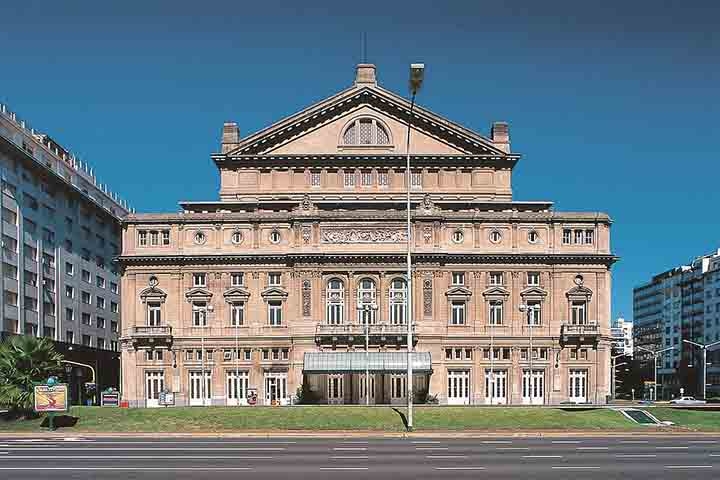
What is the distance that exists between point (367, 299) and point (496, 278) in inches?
514

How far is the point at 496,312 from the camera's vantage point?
298 ft

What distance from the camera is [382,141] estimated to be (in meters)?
97.5

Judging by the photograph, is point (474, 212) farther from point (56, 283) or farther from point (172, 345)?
point (56, 283)

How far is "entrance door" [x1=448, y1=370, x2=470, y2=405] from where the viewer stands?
292ft

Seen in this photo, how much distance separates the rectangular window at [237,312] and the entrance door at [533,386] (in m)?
28.5

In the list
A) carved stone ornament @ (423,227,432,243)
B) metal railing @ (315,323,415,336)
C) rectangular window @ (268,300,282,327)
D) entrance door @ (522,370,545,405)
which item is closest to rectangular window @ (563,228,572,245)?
entrance door @ (522,370,545,405)

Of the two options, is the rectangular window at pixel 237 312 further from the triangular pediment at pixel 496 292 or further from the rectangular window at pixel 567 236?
the rectangular window at pixel 567 236

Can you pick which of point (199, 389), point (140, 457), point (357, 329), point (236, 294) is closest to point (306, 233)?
point (236, 294)

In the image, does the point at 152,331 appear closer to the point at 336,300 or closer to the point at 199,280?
the point at 199,280

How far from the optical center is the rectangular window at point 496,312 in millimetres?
90750

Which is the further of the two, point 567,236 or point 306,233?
point 567,236

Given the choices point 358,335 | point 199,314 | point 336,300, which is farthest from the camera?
point 199,314

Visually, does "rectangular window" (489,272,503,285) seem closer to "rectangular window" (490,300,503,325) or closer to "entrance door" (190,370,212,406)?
"rectangular window" (490,300,503,325)

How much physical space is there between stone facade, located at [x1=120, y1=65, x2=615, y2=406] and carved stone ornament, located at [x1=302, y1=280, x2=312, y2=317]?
211 mm
